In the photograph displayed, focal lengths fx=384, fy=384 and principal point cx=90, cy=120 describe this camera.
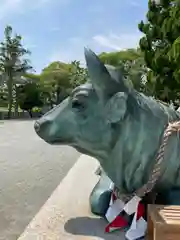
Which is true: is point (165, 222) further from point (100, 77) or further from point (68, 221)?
point (68, 221)

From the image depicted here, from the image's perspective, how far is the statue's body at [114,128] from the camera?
6.89ft

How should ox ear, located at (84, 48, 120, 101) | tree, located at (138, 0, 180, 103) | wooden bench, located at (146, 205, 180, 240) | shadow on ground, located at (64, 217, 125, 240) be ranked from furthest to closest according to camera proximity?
tree, located at (138, 0, 180, 103), shadow on ground, located at (64, 217, 125, 240), ox ear, located at (84, 48, 120, 101), wooden bench, located at (146, 205, 180, 240)

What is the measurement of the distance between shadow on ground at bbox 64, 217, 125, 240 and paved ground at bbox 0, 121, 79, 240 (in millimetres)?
705

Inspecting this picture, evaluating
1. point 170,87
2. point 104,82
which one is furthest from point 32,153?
point 170,87

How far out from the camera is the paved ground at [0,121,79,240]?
3441 millimetres

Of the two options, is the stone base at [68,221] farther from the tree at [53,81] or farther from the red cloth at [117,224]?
the tree at [53,81]

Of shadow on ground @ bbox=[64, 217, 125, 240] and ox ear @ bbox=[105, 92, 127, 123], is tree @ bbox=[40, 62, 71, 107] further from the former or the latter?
ox ear @ bbox=[105, 92, 127, 123]

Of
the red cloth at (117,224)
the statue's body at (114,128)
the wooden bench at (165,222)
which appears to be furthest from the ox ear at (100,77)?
the red cloth at (117,224)

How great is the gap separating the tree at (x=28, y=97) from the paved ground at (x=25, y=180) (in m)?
30.9

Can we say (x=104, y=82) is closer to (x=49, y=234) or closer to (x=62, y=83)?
(x=49, y=234)

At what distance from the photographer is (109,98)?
6.93 feet

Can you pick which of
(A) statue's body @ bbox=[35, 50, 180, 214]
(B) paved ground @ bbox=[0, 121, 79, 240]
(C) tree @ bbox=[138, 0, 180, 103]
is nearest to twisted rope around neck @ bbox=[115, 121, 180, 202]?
(A) statue's body @ bbox=[35, 50, 180, 214]

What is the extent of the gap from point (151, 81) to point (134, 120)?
1962 cm

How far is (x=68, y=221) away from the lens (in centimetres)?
255
